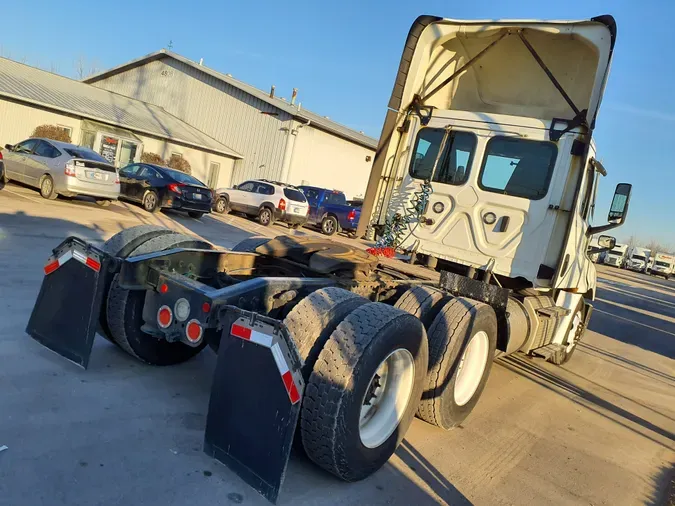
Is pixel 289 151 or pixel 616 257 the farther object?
pixel 616 257

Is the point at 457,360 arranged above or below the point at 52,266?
below

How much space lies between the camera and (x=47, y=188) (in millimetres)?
14531

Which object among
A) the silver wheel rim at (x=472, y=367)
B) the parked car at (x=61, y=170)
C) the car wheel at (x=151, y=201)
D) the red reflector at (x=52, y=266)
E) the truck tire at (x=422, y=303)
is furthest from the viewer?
the car wheel at (x=151, y=201)

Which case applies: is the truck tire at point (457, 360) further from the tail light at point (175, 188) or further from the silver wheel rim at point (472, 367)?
the tail light at point (175, 188)

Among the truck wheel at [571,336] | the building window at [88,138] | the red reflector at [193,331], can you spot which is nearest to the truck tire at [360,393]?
the red reflector at [193,331]

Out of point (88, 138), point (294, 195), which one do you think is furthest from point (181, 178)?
point (88, 138)

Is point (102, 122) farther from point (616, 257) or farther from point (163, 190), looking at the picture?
point (616, 257)

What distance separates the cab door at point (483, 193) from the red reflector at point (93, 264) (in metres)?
3.78

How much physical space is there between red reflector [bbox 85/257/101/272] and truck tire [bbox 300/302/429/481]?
1.87m

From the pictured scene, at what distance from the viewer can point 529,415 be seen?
5.71 m

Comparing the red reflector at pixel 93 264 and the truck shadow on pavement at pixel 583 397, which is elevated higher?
the red reflector at pixel 93 264

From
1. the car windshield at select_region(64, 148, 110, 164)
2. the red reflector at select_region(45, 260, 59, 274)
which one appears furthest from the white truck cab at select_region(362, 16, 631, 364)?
the car windshield at select_region(64, 148, 110, 164)

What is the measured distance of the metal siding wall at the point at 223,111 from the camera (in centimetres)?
2980

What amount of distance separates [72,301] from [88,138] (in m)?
23.7
